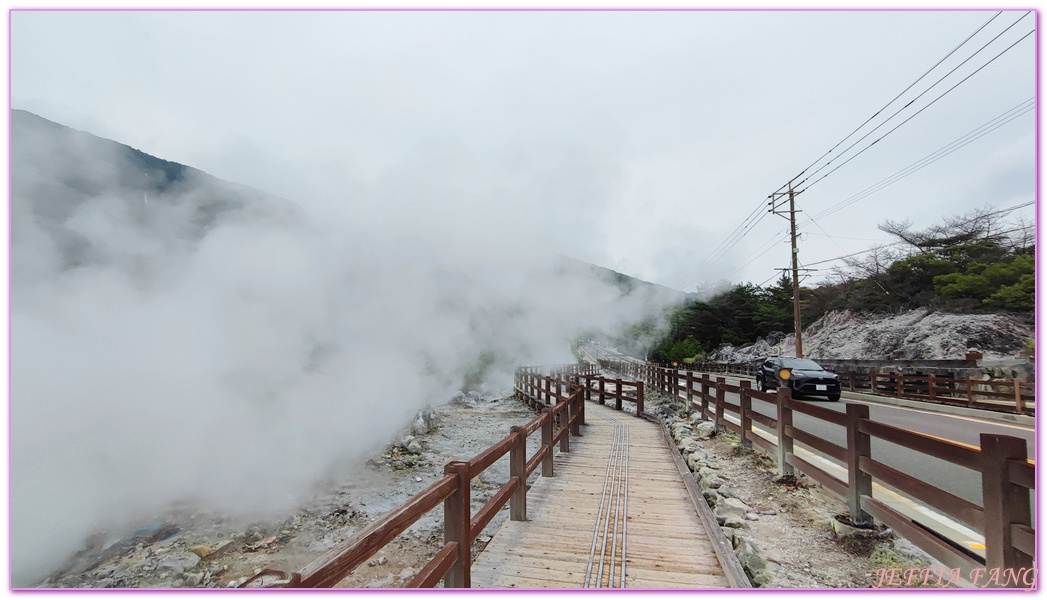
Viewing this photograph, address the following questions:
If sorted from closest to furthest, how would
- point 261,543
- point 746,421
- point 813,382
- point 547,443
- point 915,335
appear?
1. point 261,543
2. point 547,443
3. point 746,421
4. point 813,382
5. point 915,335

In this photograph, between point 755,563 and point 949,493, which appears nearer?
point 949,493

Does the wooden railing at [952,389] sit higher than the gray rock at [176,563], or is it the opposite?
the wooden railing at [952,389]

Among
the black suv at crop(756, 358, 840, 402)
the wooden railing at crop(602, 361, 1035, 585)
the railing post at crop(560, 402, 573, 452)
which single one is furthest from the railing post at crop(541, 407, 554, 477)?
the black suv at crop(756, 358, 840, 402)

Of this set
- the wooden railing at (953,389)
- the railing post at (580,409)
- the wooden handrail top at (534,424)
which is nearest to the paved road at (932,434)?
the wooden railing at (953,389)

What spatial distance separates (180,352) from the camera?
250 inches

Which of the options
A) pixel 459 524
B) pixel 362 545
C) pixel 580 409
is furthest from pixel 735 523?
pixel 580 409

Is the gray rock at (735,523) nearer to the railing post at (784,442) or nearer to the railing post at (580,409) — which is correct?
the railing post at (784,442)

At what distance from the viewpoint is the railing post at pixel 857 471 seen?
→ 3.60 meters

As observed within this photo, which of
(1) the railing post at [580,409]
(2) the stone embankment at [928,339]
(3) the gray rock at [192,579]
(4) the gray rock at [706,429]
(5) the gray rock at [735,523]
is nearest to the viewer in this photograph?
(5) the gray rock at [735,523]

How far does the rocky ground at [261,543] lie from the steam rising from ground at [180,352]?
290mm

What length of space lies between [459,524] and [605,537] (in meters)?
1.57

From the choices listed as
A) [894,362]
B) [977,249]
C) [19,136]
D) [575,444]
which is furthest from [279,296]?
[977,249]

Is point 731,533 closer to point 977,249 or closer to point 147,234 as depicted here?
point 147,234

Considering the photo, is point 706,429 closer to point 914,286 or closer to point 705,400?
point 705,400
